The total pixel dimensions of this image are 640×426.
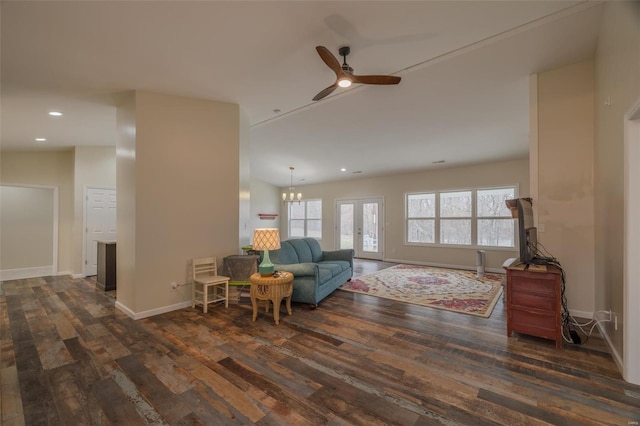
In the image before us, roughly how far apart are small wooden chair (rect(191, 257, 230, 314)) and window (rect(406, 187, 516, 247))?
18.7 feet

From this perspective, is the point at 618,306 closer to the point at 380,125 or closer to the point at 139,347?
the point at 380,125

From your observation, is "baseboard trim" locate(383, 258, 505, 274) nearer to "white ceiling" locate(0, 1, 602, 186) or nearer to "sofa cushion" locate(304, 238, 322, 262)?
"white ceiling" locate(0, 1, 602, 186)

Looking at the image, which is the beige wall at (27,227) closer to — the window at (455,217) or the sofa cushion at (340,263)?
the sofa cushion at (340,263)

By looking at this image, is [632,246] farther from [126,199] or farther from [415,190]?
[415,190]

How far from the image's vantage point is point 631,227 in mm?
1999

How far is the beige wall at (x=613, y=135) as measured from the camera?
1.97 metres

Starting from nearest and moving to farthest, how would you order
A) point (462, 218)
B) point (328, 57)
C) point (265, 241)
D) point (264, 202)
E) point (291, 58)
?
1. point (328, 57)
2. point (291, 58)
3. point (265, 241)
4. point (462, 218)
5. point (264, 202)

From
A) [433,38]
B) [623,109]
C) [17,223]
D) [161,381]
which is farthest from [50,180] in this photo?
[623,109]

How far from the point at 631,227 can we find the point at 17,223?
393 inches

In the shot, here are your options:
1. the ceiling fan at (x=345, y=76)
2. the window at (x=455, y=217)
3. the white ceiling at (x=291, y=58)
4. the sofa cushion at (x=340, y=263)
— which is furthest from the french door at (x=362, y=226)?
the ceiling fan at (x=345, y=76)

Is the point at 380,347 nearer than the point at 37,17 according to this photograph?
No

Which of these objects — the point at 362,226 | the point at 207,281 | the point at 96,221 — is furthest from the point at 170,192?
the point at 362,226

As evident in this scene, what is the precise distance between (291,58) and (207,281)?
119 inches

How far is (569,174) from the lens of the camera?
3154mm
